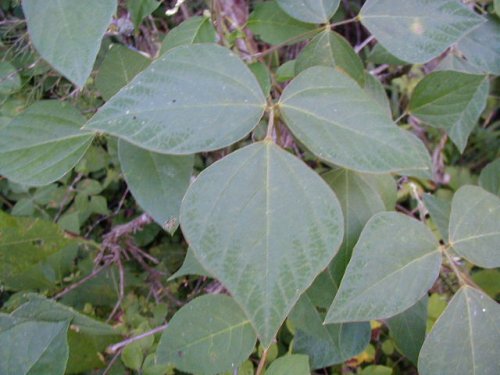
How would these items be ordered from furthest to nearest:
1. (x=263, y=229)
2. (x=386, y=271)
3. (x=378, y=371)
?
(x=378, y=371) < (x=386, y=271) < (x=263, y=229)

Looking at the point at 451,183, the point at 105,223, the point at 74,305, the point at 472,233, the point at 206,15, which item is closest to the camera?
the point at 472,233

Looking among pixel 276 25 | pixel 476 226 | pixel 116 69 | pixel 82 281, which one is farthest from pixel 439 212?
pixel 82 281

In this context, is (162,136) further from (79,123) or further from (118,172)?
(118,172)

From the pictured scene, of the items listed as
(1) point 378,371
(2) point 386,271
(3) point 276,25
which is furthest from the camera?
(1) point 378,371

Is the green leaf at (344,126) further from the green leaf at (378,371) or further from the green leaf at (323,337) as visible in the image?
the green leaf at (378,371)

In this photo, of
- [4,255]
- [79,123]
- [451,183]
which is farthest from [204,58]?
[451,183]

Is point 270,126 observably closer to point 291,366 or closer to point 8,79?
point 291,366
